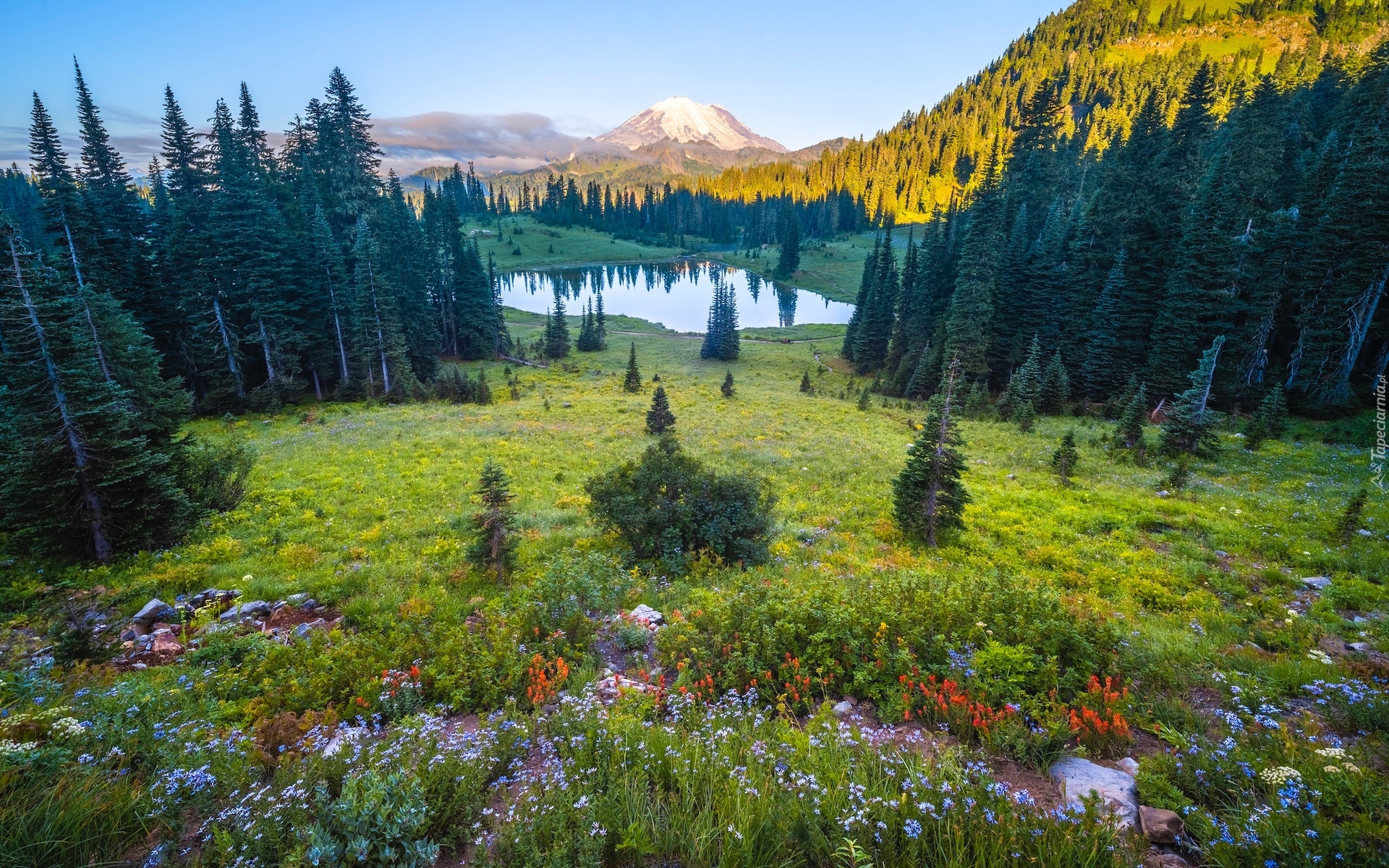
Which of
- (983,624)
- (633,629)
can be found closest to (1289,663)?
(983,624)

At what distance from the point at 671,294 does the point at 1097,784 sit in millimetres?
125993

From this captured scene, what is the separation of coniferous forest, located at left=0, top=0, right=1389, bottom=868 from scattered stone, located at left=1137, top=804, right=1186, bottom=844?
0.08 ft

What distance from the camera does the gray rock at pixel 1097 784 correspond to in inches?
170

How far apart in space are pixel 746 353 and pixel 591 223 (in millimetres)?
135712

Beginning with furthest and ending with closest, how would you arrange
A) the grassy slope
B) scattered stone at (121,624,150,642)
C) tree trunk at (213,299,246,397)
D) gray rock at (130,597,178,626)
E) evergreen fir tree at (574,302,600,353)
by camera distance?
evergreen fir tree at (574,302,600,353), tree trunk at (213,299,246,397), the grassy slope, gray rock at (130,597,178,626), scattered stone at (121,624,150,642)

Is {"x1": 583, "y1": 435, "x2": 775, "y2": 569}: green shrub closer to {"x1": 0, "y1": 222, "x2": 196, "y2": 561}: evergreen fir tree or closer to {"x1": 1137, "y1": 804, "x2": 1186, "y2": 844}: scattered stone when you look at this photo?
{"x1": 1137, "y1": 804, "x2": 1186, "y2": 844}: scattered stone

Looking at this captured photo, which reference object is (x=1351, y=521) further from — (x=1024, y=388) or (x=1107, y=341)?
(x=1107, y=341)

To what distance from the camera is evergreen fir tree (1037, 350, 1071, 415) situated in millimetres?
37531

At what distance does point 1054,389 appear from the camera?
1490 inches

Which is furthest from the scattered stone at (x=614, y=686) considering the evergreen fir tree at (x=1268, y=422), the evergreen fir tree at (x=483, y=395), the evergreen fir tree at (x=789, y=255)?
the evergreen fir tree at (x=789, y=255)

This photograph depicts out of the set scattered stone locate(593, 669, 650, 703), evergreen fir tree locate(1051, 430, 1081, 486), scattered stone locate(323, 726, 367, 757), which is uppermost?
scattered stone locate(323, 726, 367, 757)

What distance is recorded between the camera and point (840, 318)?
101 m

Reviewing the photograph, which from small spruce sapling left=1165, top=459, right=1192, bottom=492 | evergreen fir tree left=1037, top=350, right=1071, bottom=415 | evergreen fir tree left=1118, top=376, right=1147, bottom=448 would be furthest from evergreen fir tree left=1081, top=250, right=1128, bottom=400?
small spruce sapling left=1165, top=459, right=1192, bottom=492

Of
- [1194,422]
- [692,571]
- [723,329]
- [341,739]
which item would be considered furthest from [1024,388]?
[341,739]
